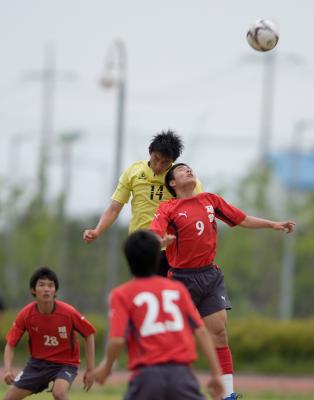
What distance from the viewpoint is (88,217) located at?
45656 mm

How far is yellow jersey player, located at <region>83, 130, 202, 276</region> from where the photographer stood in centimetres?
1116

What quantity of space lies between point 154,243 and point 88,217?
37705 mm

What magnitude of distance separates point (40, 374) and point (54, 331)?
48 cm

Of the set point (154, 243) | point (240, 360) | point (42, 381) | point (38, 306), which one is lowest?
point (240, 360)

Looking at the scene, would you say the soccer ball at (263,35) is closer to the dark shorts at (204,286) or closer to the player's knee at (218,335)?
the dark shorts at (204,286)

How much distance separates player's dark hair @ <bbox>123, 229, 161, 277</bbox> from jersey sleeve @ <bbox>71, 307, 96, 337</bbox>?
122 inches

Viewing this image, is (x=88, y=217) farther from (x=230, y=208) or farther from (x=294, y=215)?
(x=230, y=208)

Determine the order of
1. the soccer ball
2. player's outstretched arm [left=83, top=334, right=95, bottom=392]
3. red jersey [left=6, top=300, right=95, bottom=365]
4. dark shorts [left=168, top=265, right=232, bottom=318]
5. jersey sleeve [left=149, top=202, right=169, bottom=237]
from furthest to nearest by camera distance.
A: 1. the soccer ball
2. red jersey [left=6, top=300, right=95, bottom=365]
3. dark shorts [left=168, top=265, right=232, bottom=318]
4. player's outstretched arm [left=83, top=334, right=95, bottom=392]
5. jersey sleeve [left=149, top=202, right=169, bottom=237]

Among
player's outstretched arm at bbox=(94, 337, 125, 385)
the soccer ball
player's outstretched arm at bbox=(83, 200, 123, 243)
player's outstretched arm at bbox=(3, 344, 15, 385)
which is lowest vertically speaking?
player's outstretched arm at bbox=(3, 344, 15, 385)

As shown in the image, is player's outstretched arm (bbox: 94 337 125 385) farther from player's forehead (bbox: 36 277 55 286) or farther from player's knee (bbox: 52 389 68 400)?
player's forehead (bbox: 36 277 55 286)

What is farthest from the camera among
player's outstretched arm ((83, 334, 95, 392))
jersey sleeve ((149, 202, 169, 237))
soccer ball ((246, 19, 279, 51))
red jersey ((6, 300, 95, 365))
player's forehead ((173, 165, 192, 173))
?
soccer ball ((246, 19, 279, 51))

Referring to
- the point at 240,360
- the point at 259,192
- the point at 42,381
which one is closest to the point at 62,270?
the point at 259,192

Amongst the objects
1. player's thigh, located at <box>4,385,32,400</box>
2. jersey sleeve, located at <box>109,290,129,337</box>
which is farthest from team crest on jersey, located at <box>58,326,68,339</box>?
jersey sleeve, located at <box>109,290,129,337</box>

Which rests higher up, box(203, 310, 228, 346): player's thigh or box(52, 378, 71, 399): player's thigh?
box(203, 310, 228, 346): player's thigh
